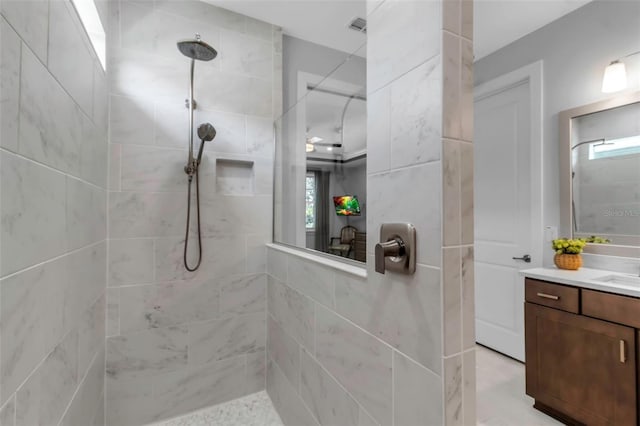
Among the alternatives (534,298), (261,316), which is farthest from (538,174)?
(261,316)

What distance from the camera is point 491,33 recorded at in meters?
2.25

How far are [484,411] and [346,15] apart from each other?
276 centimetres

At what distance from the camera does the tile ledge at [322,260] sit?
101 cm

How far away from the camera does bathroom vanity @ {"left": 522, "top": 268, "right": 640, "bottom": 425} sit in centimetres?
137

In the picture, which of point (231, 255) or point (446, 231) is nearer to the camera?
point (446, 231)

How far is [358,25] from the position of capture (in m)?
2.08

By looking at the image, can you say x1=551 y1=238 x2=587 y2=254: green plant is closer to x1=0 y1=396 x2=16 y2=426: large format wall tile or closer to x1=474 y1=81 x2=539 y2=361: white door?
x1=474 y1=81 x2=539 y2=361: white door

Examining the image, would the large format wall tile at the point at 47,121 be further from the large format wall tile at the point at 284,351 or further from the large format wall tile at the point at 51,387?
the large format wall tile at the point at 284,351

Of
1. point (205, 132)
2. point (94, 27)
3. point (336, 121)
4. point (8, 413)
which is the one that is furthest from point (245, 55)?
point (8, 413)

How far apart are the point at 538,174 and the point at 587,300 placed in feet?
3.47

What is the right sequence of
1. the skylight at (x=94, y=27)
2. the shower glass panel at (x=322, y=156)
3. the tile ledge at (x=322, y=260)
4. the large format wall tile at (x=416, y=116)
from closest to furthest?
the large format wall tile at (x=416, y=116) → the tile ledge at (x=322, y=260) → the shower glass panel at (x=322, y=156) → the skylight at (x=94, y=27)

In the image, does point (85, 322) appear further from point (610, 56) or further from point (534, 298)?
point (610, 56)

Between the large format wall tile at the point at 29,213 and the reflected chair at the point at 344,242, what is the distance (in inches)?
37.6

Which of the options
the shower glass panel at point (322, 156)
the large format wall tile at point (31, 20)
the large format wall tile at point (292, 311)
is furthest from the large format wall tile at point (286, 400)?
the large format wall tile at point (31, 20)
